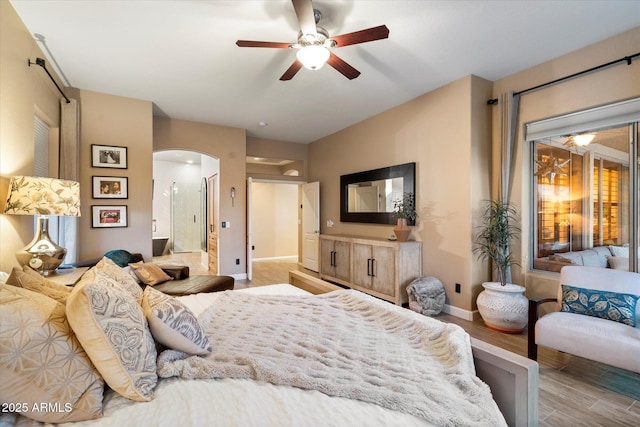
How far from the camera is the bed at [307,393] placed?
0.92 meters

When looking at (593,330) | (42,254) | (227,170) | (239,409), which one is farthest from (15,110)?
(593,330)

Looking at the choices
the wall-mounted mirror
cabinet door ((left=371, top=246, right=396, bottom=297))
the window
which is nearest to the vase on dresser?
cabinet door ((left=371, top=246, right=396, bottom=297))

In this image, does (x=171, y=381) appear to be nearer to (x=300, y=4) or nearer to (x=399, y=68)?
(x=300, y=4)

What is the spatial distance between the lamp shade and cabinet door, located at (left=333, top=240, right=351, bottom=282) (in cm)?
354

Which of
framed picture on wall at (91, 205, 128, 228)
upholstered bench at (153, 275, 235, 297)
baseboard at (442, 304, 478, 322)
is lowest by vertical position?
baseboard at (442, 304, 478, 322)

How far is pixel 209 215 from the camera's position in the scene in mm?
6539

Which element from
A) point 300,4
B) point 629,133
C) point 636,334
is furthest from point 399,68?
point 636,334

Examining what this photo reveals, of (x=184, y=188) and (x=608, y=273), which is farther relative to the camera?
(x=184, y=188)

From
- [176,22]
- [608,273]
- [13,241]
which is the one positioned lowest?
[608,273]

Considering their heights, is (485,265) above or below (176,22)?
below

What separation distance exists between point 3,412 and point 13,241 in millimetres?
2034

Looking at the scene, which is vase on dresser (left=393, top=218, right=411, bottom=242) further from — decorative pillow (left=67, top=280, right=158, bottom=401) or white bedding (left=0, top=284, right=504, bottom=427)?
decorative pillow (left=67, top=280, right=158, bottom=401)

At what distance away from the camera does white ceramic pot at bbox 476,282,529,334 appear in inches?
118

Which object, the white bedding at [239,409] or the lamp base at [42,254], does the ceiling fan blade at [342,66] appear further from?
the lamp base at [42,254]
